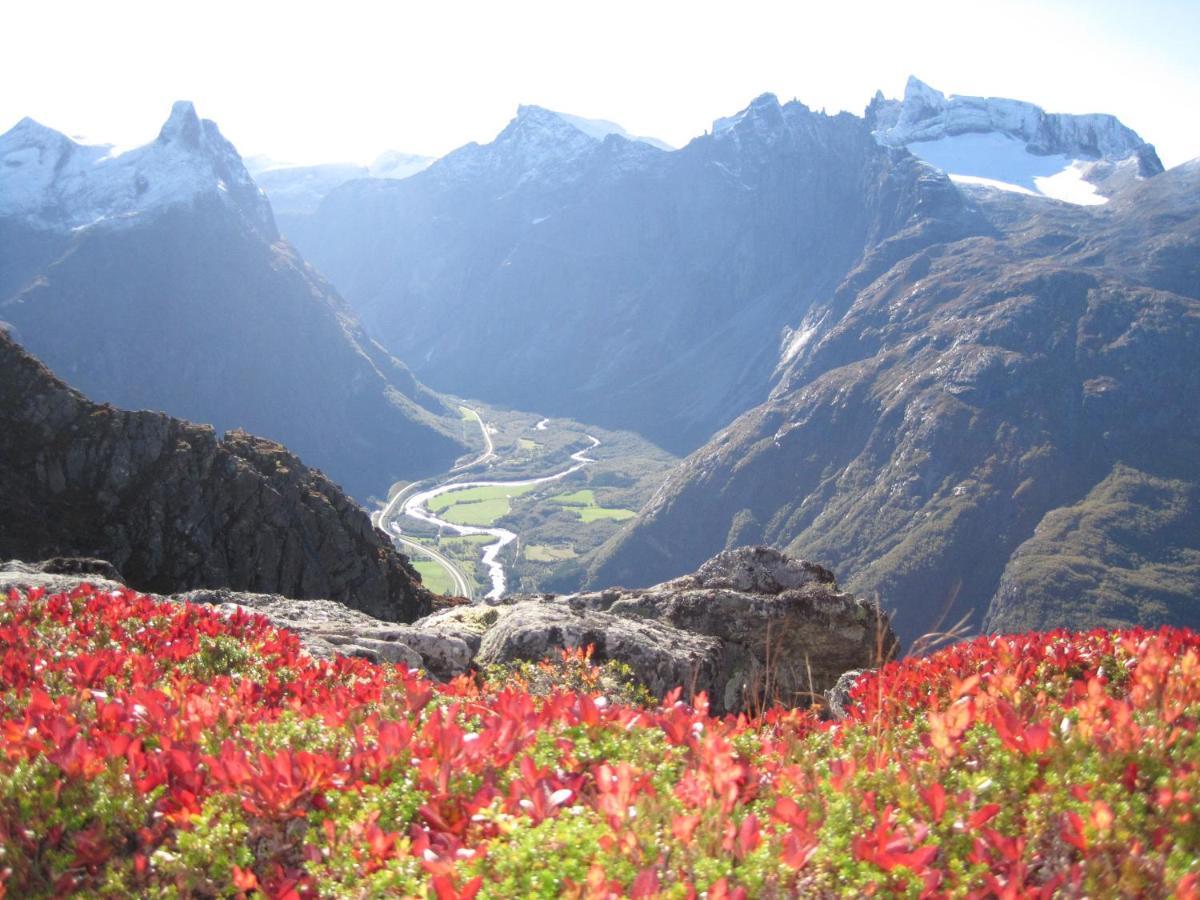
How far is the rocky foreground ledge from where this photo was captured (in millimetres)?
16203

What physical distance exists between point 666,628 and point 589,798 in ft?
41.2

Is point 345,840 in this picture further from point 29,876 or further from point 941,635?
point 941,635

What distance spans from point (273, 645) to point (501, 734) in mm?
7347

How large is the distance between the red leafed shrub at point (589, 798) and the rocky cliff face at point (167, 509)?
46693mm

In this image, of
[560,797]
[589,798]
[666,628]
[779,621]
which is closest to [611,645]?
[666,628]

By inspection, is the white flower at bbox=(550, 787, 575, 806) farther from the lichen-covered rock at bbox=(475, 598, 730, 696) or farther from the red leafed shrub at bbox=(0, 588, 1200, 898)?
the lichen-covered rock at bbox=(475, 598, 730, 696)

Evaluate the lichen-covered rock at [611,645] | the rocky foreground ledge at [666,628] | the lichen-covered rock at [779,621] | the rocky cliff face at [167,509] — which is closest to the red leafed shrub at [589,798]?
the rocky foreground ledge at [666,628]

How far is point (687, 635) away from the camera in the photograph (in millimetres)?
18391

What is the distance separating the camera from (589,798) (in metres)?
6.31

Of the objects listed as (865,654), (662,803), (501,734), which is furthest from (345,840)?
(865,654)

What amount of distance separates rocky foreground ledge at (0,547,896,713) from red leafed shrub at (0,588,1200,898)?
22.9 ft

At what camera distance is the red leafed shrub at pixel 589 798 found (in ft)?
16.8

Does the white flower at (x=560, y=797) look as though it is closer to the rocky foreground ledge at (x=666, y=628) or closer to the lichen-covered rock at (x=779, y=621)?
the rocky foreground ledge at (x=666, y=628)

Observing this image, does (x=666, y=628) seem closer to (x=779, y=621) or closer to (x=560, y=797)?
(x=779, y=621)
